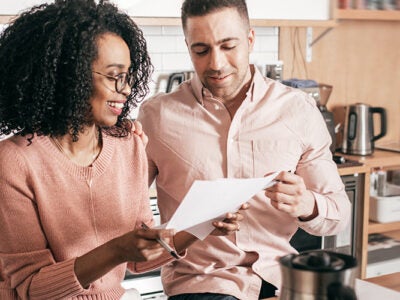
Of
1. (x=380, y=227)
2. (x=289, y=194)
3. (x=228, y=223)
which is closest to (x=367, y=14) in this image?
(x=380, y=227)

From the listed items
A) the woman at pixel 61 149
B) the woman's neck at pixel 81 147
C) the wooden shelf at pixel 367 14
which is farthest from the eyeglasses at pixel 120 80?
the wooden shelf at pixel 367 14

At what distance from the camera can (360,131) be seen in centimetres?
377

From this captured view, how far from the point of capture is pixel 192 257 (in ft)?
6.68

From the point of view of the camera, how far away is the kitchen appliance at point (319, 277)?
1155mm

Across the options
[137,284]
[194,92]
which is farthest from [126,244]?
[137,284]

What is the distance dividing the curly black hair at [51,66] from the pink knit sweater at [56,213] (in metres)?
0.07

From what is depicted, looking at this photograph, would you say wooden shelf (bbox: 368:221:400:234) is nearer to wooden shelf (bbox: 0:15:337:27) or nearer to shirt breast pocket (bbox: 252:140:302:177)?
wooden shelf (bbox: 0:15:337:27)

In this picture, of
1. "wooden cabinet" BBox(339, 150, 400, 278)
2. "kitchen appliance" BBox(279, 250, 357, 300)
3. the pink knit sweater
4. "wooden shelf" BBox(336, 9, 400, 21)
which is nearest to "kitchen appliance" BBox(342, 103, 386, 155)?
Answer: "wooden cabinet" BBox(339, 150, 400, 278)

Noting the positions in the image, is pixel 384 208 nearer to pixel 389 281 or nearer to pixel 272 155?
pixel 272 155

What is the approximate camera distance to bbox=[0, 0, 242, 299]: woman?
156 centimetres

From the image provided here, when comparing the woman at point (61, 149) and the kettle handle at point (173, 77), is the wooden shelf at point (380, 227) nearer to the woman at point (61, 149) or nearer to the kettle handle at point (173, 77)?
the kettle handle at point (173, 77)

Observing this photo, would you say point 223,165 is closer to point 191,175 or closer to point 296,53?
point 191,175

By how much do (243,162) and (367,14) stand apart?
2.12 m

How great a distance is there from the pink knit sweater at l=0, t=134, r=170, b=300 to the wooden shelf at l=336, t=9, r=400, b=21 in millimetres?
2295
